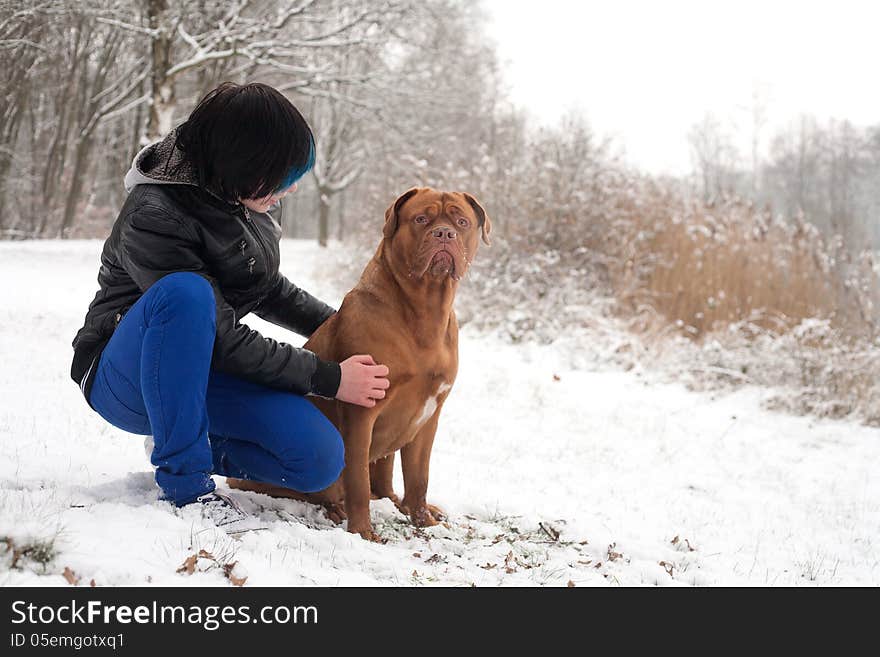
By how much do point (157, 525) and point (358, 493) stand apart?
2.40 ft

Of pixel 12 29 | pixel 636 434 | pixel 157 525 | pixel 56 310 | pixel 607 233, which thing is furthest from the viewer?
pixel 607 233

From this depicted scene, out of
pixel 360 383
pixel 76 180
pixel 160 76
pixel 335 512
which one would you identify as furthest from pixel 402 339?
pixel 76 180

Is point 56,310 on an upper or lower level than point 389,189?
lower

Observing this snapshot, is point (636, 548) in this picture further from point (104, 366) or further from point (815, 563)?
point (104, 366)

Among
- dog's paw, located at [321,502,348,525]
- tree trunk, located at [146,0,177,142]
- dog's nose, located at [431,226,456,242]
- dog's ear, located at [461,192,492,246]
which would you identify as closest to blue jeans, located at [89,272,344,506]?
dog's paw, located at [321,502,348,525]

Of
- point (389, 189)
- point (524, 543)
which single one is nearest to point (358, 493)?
point (524, 543)

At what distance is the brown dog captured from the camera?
8.40 ft

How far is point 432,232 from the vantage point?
267 centimetres

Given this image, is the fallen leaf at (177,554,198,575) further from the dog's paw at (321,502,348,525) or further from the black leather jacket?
the dog's paw at (321,502,348,525)

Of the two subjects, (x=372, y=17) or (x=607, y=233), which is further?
(x=372, y=17)

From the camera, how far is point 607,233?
9516 mm

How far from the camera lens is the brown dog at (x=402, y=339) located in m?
2.56

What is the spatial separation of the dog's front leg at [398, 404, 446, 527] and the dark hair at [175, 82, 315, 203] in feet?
3.75

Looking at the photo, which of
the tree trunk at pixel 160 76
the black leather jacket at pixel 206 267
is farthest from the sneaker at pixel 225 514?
the tree trunk at pixel 160 76
